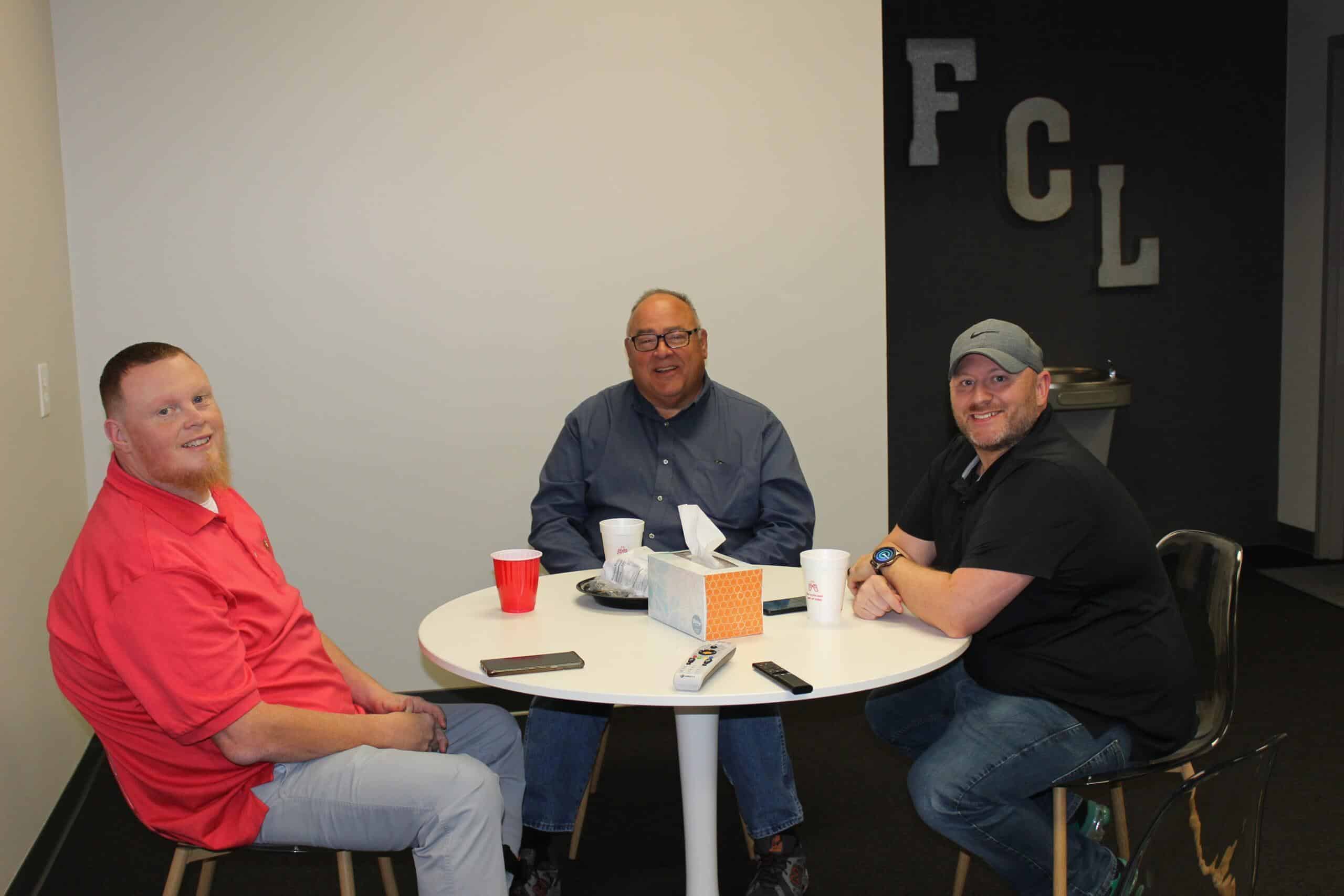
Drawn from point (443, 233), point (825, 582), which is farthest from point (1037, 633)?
point (443, 233)

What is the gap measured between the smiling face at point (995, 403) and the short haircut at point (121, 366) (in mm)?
1478

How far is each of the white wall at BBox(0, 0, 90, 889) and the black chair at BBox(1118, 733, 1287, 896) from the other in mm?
2350

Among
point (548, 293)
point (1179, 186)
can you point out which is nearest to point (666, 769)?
point (548, 293)

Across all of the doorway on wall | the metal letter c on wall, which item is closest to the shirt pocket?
the metal letter c on wall

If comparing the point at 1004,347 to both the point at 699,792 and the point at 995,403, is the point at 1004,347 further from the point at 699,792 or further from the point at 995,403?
the point at 699,792

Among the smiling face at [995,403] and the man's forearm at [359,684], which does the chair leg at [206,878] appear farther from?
the smiling face at [995,403]

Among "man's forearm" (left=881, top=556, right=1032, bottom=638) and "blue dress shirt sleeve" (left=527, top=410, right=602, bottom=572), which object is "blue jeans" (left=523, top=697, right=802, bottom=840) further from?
"man's forearm" (left=881, top=556, right=1032, bottom=638)

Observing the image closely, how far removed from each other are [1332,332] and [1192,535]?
3.55m

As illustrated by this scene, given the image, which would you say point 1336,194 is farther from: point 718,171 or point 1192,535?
point 1192,535

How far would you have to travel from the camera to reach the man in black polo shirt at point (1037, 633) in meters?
2.03

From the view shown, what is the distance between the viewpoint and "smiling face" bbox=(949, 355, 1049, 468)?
2.18 m

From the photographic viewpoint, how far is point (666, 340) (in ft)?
9.64

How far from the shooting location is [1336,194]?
17.2 feet

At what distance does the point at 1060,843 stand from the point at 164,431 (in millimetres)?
1740
